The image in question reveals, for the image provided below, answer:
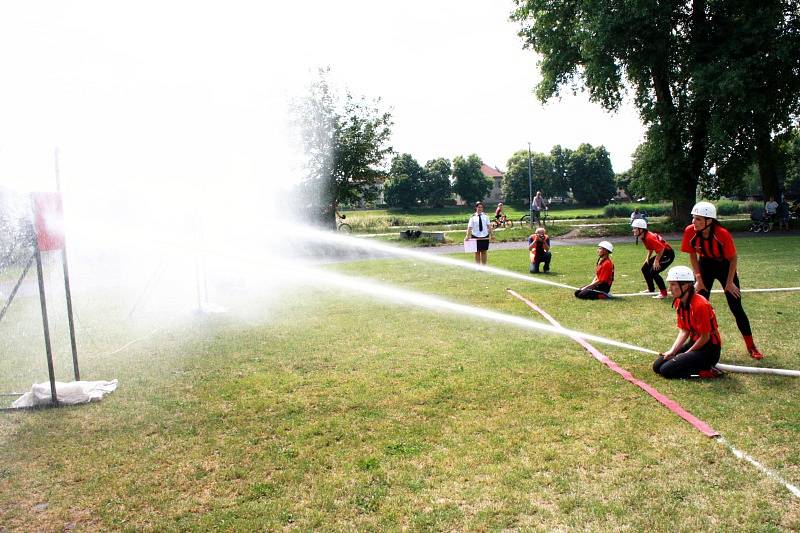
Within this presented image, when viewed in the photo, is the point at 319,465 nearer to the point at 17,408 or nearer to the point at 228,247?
the point at 17,408

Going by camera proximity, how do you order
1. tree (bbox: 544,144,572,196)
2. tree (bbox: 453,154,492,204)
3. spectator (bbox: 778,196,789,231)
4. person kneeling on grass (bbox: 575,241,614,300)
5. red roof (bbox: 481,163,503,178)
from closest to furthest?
person kneeling on grass (bbox: 575,241,614,300) < spectator (bbox: 778,196,789,231) < tree (bbox: 453,154,492,204) < tree (bbox: 544,144,572,196) < red roof (bbox: 481,163,503,178)

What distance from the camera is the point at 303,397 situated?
666 centimetres

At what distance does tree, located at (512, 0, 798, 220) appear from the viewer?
26.5 metres

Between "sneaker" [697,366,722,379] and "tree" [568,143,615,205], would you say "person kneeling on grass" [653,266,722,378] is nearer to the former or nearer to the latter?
"sneaker" [697,366,722,379]

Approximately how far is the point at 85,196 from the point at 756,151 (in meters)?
33.6

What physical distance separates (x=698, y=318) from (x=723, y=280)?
1.73m

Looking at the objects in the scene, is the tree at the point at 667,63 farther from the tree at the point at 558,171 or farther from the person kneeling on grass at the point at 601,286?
the tree at the point at 558,171

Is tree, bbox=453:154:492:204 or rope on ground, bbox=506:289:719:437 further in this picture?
tree, bbox=453:154:492:204

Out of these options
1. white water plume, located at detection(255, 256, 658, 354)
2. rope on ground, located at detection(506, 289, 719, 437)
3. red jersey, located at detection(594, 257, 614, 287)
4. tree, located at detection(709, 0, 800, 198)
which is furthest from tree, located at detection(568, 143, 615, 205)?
rope on ground, located at detection(506, 289, 719, 437)

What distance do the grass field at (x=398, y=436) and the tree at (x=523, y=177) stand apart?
108712 millimetres

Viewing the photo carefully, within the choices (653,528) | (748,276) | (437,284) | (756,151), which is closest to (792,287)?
(748,276)

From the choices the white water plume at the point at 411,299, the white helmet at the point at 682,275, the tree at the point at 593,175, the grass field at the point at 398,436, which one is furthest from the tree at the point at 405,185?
the white helmet at the point at 682,275

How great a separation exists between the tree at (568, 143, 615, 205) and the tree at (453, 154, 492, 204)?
2038 cm

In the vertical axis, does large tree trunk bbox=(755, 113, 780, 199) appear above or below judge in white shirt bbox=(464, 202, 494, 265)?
above
